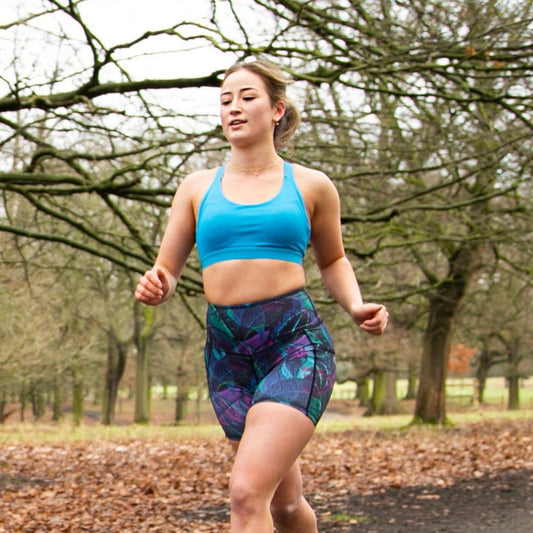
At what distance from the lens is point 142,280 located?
101 inches

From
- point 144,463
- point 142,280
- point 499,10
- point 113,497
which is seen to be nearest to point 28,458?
point 144,463

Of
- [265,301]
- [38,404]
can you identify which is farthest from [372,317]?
[38,404]

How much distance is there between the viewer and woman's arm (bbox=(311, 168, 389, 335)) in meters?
2.91

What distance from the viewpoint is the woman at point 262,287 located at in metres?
2.57

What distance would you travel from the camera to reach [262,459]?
8.03ft

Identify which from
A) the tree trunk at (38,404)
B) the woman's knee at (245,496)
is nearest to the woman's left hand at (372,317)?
the woman's knee at (245,496)

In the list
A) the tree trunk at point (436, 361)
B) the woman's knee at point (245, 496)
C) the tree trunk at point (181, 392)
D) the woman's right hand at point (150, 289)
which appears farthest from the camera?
the tree trunk at point (181, 392)

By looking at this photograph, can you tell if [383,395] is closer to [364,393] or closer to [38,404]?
[364,393]

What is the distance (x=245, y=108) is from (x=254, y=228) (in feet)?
1.46

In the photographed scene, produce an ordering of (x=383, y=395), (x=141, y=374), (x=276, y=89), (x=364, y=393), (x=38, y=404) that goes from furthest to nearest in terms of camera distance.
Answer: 1. (x=364, y=393)
2. (x=38, y=404)
3. (x=383, y=395)
4. (x=141, y=374)
5. (x=276, y=89)

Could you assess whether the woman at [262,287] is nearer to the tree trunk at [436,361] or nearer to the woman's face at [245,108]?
the woman's face at [245,108]

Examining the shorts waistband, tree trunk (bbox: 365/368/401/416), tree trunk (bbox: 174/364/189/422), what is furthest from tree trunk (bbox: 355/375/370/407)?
the shorts waistband

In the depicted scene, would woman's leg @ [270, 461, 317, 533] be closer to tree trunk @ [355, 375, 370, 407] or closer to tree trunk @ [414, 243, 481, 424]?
tree trunk @ [414, 243, 481, 424]

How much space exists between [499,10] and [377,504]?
14.2 ft
